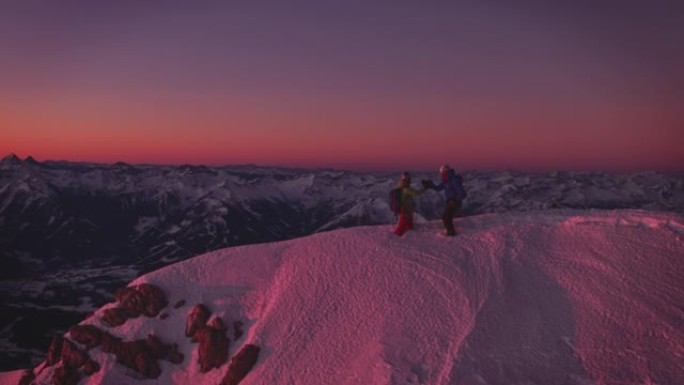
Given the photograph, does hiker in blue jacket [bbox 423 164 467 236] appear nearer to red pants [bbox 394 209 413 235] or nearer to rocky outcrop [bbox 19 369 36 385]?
red pants [bbox 394 209 413 235]

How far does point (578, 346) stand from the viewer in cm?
1262

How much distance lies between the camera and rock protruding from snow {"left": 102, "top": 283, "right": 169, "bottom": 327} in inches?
781

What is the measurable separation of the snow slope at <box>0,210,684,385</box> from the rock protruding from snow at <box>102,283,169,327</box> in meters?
0.38

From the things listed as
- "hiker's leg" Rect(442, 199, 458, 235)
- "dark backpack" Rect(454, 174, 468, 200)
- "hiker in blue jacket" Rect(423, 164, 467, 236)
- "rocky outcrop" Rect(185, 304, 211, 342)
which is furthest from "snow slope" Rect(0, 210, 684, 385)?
"dark backpack" Rect(454, 174, 468, 200)

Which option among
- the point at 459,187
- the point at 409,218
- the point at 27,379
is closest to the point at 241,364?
the point at 409,218

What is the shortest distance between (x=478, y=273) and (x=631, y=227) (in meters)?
6.10

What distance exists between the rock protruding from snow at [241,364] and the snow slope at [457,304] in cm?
32

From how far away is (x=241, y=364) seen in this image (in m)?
15.9

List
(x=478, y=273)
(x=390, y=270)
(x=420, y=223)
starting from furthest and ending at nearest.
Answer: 1. (x=420, y=223)
2. (x=390, y=270)
3. (x=478, y=273)

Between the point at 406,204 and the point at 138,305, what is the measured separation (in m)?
12.7

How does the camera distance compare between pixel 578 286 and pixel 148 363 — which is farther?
pixel 148 363

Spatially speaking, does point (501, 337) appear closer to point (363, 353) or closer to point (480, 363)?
point (480, 363)

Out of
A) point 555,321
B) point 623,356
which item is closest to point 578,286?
point 555,321

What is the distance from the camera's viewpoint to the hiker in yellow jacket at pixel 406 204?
1864cm
